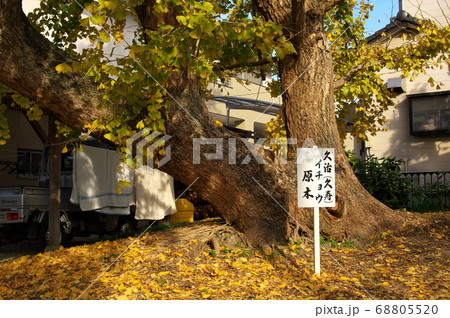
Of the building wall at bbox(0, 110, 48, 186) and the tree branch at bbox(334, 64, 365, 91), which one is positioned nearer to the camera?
the tree branch at bbox(334, 64, 365, 91)

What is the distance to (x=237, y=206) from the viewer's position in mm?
7836

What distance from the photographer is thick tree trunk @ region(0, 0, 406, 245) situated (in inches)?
267

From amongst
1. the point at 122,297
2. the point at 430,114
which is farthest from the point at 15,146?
the point at 430,114

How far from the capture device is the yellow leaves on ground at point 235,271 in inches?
236

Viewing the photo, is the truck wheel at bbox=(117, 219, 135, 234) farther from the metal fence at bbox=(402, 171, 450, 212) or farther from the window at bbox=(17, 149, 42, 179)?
the metal fence at bbox=(402, 171, 450, 212)

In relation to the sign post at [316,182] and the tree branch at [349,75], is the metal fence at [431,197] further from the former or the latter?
the sign post at [316,182]

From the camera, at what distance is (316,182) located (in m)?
6.26

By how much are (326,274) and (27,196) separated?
22.4 feet

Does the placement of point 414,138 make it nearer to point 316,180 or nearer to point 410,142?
point 410,142

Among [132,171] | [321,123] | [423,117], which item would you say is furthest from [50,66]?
[423,117]

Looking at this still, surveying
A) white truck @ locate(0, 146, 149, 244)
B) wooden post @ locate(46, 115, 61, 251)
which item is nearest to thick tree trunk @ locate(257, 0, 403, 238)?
wooden post @ locate(46, 115, 61, 251)

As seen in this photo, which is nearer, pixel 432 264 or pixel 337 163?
pixel 432 264

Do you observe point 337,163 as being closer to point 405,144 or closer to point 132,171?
point 132,171

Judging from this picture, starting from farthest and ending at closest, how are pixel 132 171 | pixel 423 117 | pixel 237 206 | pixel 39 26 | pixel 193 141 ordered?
pixel 423 117 → pixel 132 171 → pixel 39 26 → pixel 237 206 → pixel 193 141
